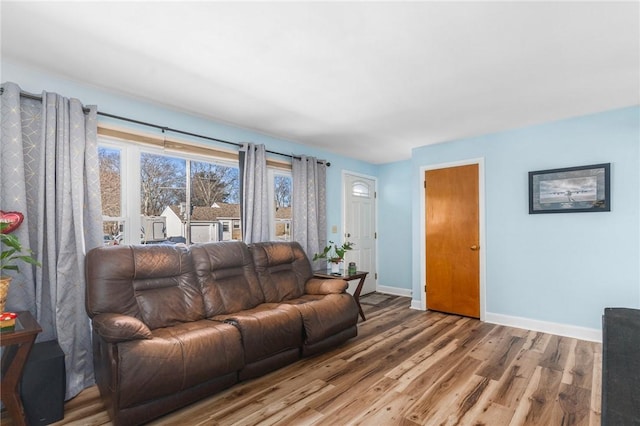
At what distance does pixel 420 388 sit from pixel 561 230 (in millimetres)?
2528

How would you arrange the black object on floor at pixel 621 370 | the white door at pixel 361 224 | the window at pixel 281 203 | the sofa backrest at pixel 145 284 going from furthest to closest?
1. the white door at pixel 361 224
2. the window at pixel 281 203
3. the sofa backrest at pixel 145 284
4. the black object on floor at pixel 621 370

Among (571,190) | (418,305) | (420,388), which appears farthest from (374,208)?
(420,388)

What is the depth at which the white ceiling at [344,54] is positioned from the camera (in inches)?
69.2

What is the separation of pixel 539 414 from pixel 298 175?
3.35 m

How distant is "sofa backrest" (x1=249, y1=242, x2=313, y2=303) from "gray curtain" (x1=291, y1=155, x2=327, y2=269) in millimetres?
449

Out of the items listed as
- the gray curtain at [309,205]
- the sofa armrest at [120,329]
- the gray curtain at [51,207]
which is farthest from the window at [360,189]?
the sofa armrest at [120,329]

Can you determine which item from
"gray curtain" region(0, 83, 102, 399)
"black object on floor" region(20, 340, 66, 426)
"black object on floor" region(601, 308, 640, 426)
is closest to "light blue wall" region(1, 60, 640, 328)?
"gray curtain" region(0, 83, 102, 399)

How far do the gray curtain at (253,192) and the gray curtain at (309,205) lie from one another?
53 centimetres

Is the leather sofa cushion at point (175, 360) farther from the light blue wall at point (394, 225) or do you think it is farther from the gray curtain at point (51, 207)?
the light blue wall at point (394, 225)

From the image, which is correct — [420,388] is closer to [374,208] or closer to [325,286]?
[325,286]

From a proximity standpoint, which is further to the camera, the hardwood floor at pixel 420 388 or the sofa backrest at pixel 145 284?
the sofa backrest at pixel 145 284

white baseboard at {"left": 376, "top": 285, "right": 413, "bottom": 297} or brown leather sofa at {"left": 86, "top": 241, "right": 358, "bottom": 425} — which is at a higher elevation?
brown leather sofa at {"left": 86, "top": 241, "right": 358, "bottom": 425}

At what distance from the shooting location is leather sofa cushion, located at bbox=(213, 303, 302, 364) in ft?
8.05

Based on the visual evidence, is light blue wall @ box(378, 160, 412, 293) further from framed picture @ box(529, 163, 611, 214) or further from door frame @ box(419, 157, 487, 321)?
framed picture @ box(529, 163, 611, 214)
